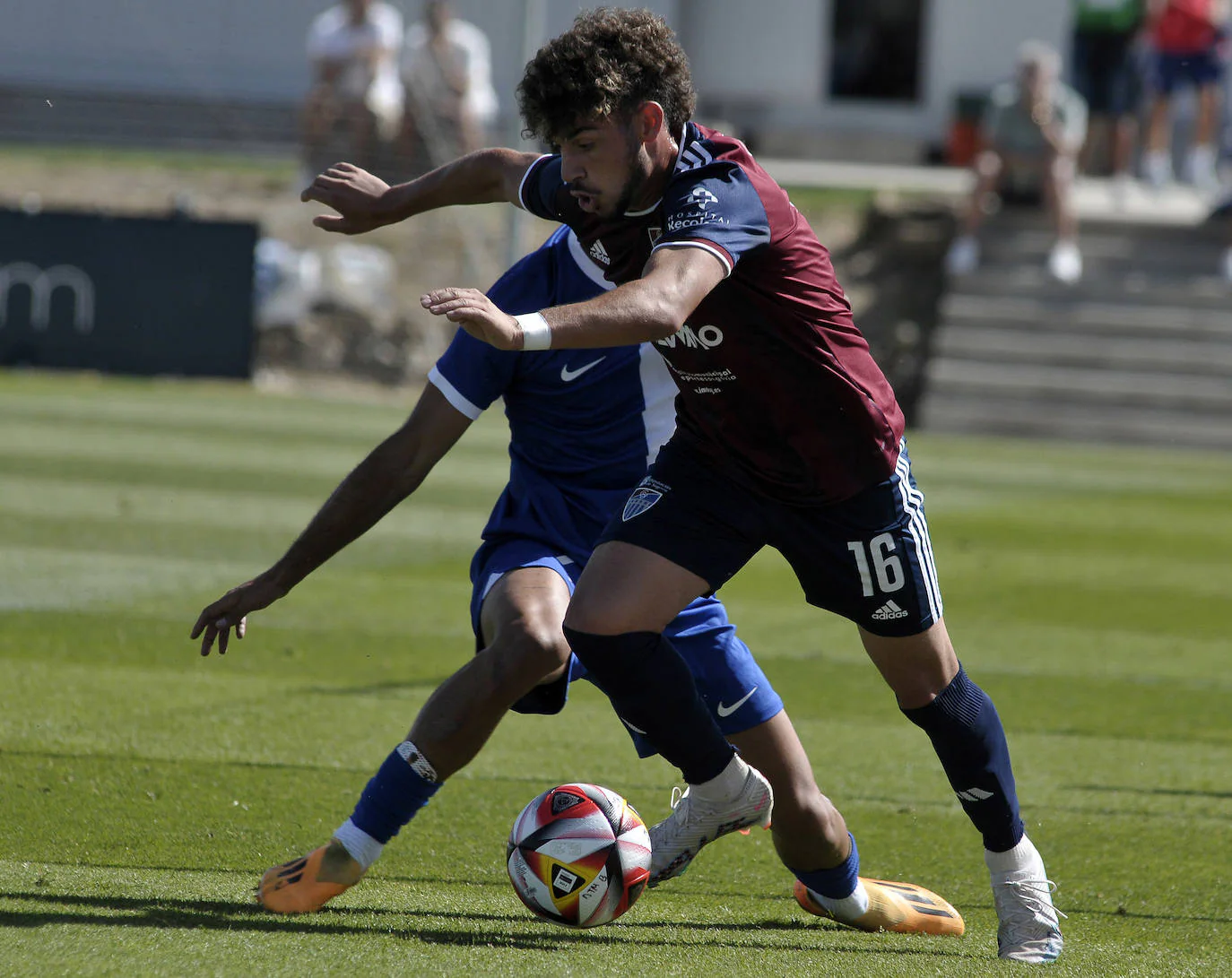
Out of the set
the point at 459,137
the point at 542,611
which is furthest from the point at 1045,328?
the point at 542,611

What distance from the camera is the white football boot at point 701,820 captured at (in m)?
3.94

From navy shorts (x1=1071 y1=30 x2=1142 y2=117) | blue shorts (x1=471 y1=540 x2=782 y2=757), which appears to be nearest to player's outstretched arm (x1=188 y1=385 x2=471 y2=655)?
blue shorts (x1=471 y1=540 x2=782 y2=757)

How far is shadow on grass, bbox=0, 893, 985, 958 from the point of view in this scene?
12.4 feet

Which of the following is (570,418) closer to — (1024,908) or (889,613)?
(889,613)

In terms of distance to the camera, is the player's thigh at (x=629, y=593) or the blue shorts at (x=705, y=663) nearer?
the player's thigh at (x=629, y=593)

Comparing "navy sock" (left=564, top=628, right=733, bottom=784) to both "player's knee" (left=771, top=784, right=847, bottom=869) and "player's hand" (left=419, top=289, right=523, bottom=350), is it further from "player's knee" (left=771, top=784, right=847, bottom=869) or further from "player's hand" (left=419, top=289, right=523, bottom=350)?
"player's hand" (left=419, top=289, right=523, bottom=350)

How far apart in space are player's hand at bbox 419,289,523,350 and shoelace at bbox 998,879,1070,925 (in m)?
1.84

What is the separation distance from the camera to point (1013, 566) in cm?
988

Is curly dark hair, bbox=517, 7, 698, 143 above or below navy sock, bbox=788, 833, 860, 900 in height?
above

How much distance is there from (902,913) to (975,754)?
50 cm

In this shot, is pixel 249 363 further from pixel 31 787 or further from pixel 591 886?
pixel 591 886

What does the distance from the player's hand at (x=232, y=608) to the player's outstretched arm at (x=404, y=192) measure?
97 centimetres

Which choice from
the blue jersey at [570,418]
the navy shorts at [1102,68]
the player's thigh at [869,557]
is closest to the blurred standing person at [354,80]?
the navy shorts at [1102,68]

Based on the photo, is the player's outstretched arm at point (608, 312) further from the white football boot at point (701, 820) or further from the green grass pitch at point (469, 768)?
the green grass pitch at point (469, 768)
